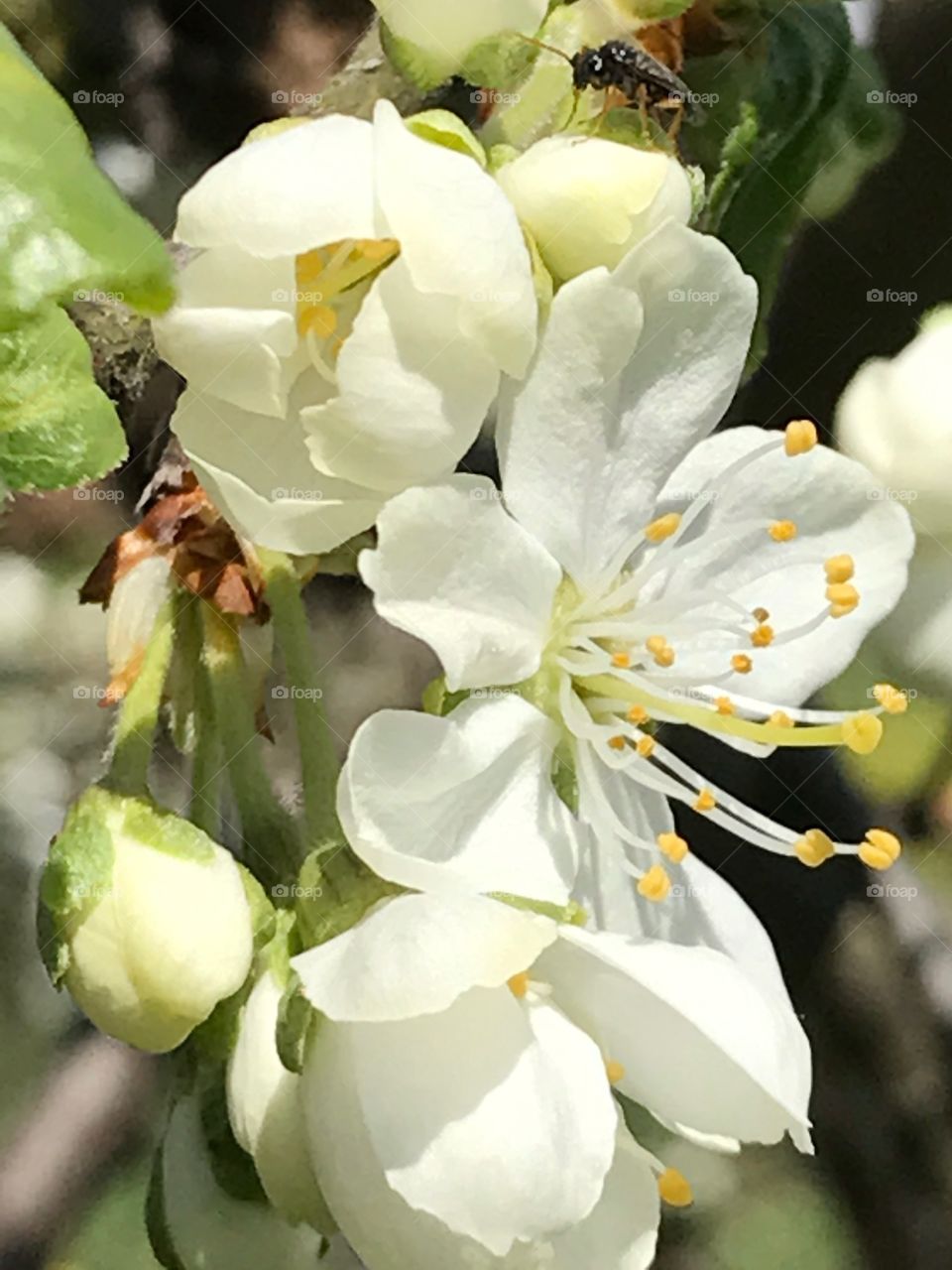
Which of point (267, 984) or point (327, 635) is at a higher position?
point (267, 984)

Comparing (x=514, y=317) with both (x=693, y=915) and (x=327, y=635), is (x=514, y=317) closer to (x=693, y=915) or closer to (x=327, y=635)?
(x=693, y=915)

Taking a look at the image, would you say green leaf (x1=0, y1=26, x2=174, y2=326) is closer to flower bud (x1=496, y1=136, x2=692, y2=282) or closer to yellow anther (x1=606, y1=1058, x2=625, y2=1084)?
flower bud (x1=496, y1=136, x2=692, y2=282)

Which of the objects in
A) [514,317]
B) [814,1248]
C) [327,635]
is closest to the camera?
[514,317]

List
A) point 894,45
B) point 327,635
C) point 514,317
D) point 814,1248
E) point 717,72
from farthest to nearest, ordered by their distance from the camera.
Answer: point 814,1248, point 327,635, point 894,45, point 717,72, point 514,317

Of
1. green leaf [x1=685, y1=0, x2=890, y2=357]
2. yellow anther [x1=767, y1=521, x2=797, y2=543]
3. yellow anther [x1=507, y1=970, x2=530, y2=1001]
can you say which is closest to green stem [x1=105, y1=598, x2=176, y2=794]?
yellow anther [x1=507, y1=970, x2=530, y2=1001]

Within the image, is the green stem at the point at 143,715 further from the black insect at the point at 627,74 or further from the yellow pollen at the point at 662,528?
the black insect at the point at 627,74

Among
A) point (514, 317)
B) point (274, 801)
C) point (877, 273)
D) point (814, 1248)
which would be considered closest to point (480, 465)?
point (877, 273)

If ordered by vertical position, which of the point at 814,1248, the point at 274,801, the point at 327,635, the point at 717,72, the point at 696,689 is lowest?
the point at 814,1248

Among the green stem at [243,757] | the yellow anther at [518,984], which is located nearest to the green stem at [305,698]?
the green stem at [243,757]
